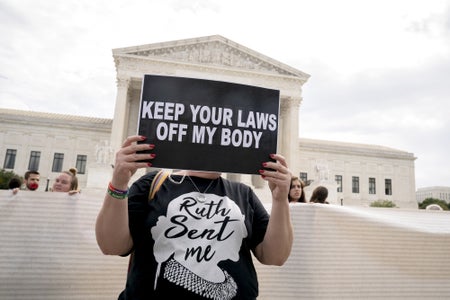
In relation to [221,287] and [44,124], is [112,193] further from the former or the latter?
[44,124]

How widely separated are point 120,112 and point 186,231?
32211 mm

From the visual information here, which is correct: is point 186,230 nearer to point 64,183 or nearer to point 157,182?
A: point 157,182

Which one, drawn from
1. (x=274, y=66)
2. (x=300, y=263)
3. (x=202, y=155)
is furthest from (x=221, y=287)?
(x=274, y=66)

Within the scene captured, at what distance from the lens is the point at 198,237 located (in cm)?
197

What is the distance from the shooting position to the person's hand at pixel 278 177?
2043 mm

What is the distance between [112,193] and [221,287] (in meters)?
0.81

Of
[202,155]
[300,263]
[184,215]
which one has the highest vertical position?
[202,155]

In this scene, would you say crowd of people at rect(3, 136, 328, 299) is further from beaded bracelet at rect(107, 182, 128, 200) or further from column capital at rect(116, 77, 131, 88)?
column capital at rect(116, 77, 131, 88)

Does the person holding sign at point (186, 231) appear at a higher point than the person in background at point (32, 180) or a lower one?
lower

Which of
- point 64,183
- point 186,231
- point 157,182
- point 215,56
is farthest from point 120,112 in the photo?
point 186,231

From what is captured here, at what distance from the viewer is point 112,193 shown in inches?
71.6

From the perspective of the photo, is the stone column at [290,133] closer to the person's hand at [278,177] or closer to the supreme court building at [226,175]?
the supreme court building at [226,175]

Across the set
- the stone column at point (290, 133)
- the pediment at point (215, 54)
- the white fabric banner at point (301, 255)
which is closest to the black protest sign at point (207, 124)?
the white fabric banner at point (301, 255)

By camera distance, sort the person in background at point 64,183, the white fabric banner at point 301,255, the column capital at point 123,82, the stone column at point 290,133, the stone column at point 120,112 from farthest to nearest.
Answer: the stone column at point 290,133 < the column capital at point 123,82 < the stone column at point 120,112 < the person in background at point 64,183 < the white fabric banner at point 301,255
